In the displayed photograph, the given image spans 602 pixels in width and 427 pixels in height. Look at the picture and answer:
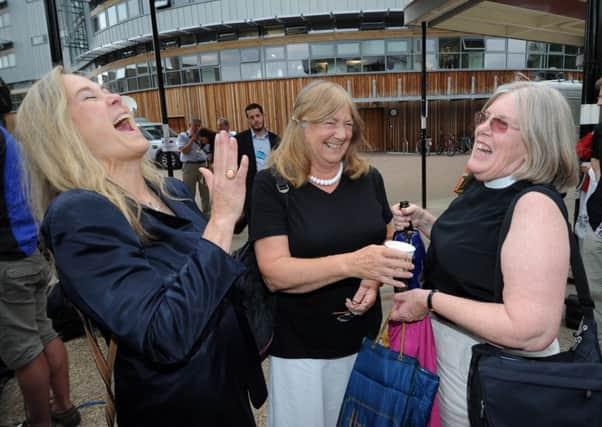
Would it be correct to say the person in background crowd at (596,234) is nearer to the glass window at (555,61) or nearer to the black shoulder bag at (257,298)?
the black shoulder bag at (257,298)

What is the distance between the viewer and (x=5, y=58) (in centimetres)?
650

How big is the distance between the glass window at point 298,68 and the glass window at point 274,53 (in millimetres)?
630

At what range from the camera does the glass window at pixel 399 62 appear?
21.0m

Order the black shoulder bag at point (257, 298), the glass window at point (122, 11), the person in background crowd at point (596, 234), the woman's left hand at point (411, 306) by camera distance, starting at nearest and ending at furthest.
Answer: the woman's left hand at point (411, 306), the black shoulder bag at point (257, 298), the person in background crowd at point (596, 234), the glass window at point (122, 11)

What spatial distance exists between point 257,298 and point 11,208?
4.38 ft

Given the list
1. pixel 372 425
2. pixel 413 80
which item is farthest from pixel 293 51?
pixel 372 425

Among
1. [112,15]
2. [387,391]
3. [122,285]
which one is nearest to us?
[122,285]

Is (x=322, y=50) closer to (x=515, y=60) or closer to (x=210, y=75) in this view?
(x=210, y=75)

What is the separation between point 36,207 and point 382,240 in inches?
54.8

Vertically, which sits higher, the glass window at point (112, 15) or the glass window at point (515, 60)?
the glass window at point (112, 15)

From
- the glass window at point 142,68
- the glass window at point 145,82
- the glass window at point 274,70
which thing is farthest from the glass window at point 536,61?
the glass window at point 142,68

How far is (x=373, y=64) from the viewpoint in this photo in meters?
21.2

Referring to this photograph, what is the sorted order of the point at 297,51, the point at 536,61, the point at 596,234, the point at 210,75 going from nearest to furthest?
the point at 596,234
the point at 297,51
the point at 536,61
the point at 210,75

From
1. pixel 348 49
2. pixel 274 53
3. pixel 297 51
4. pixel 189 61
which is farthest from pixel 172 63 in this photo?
pixel 348 49
